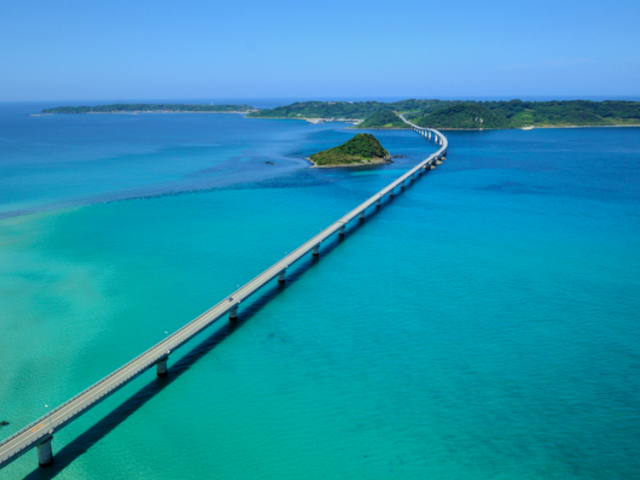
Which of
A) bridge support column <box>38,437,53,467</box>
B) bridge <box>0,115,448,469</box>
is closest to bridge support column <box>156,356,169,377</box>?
bridge <box>0,115,448,469</box>

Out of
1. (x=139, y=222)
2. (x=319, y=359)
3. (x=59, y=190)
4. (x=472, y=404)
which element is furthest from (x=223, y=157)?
(x=472, y=404)

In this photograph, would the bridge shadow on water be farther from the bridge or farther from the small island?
the small island

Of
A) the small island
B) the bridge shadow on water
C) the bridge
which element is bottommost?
the bridge shadow on water

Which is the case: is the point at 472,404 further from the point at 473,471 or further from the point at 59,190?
the point at 59,190

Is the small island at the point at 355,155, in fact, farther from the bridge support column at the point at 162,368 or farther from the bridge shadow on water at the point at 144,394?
the bridge support column at the point at 162,368

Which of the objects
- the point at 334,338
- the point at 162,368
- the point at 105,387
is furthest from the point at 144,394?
the point at 334,338

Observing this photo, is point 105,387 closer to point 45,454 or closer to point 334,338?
point 45,454

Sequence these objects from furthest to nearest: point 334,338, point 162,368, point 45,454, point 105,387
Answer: point 334,338 < point 162,368 < point 105,387 < point 45,454
